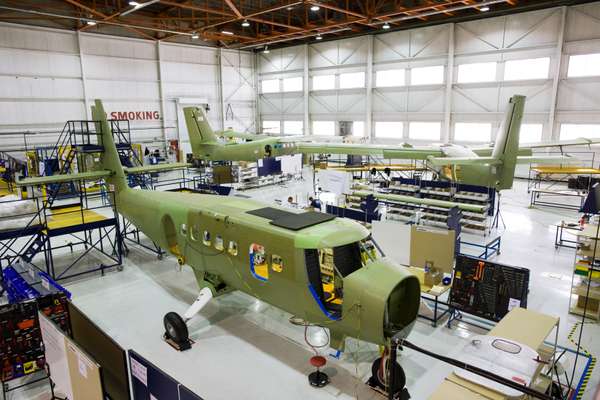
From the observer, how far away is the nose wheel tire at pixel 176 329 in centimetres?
982

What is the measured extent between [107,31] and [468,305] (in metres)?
38.3

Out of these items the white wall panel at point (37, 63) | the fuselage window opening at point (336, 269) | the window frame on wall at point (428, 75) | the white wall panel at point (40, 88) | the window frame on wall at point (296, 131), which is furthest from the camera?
the window frame on wall at point (296, 131)

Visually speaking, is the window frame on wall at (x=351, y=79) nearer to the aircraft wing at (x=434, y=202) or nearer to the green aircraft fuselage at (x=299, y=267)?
the aircraft wing at (x=434, y=202)

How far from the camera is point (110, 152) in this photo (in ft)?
47.8

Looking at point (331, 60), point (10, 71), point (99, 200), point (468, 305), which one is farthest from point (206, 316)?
point (331, 60)

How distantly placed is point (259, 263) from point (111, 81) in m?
34.2

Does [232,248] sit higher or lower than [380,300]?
higher

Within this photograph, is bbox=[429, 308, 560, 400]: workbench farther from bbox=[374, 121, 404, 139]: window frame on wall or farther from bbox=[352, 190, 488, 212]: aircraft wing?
bbox=[374, 121, 404, 139]: window frame on wall

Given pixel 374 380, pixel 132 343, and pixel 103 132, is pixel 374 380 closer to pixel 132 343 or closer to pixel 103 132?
pixel 132 343

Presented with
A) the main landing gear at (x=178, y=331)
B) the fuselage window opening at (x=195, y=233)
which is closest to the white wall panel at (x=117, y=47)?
the fuselage window opening at (x=195, y=233)

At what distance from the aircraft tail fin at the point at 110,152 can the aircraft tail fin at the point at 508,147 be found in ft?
46.2

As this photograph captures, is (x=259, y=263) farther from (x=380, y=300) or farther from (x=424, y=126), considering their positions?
(x=424, y=126)

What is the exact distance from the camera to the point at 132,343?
10102 millimetres

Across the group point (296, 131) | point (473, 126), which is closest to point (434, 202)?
point (473, 126)
